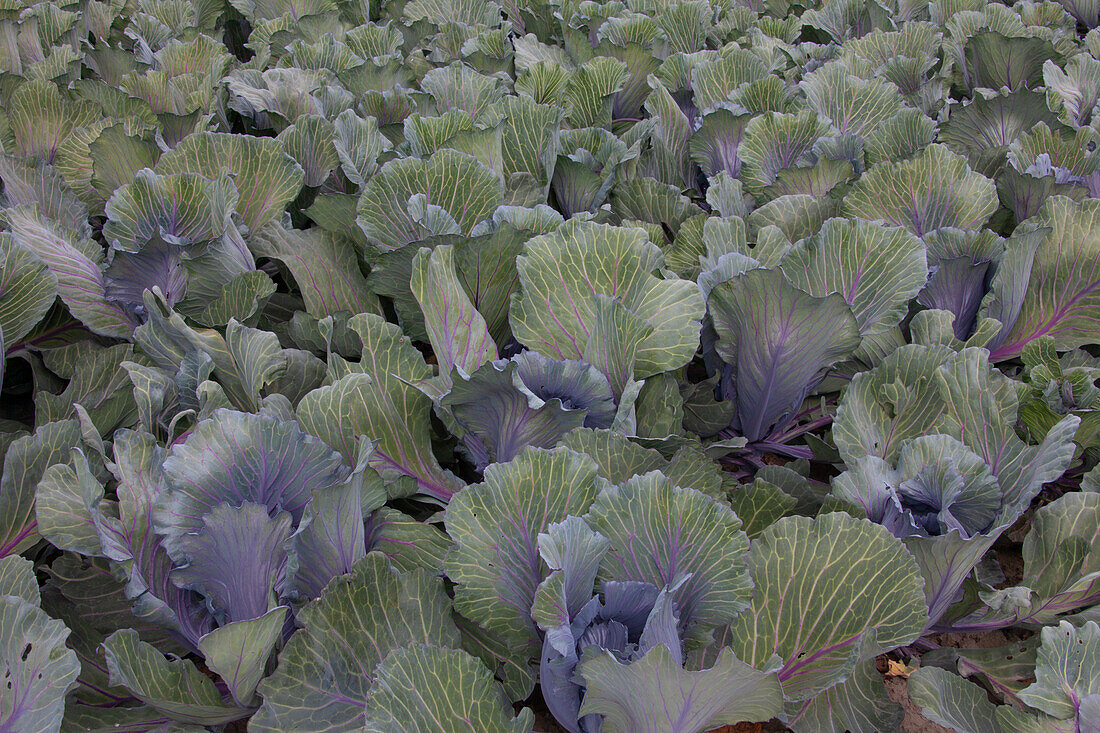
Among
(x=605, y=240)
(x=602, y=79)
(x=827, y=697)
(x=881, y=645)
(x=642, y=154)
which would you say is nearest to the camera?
(x=881, y=645)

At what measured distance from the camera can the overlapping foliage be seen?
128 centimetres

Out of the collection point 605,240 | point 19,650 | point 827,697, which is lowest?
point 827,697

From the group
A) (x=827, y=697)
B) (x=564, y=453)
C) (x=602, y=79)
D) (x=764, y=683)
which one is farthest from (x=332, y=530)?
(x=602, y=79)

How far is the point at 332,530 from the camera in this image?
132cm

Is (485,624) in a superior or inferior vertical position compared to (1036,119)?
inferior

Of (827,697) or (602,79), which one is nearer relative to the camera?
(827,697)

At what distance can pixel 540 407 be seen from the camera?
4.74 feet

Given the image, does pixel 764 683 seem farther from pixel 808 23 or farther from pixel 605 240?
pixel 808 23

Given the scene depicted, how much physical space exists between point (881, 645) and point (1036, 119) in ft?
6.31

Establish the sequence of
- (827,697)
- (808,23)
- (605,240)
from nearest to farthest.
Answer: (827,697) → (605,240) → (808,23)

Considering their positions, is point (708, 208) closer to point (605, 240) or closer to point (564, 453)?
point (605, 240)

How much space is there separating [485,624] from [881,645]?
0.65 metres

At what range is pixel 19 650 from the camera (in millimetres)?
1130

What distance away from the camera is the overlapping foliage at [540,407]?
128 cm
